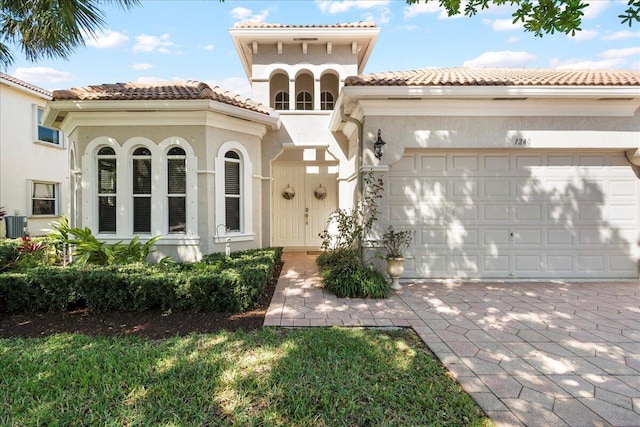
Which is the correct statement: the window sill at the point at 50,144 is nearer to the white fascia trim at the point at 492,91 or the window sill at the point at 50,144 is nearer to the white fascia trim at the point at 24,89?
the white fascia trim at the point at 24,89

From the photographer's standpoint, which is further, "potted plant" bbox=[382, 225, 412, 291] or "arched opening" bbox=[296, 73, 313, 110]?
"arched opening" bbox=[296, 73, 313, 110]

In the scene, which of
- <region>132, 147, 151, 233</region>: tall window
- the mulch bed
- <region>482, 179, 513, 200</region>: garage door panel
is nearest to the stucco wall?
<region>132, 147, 151, 233</region>: tall window

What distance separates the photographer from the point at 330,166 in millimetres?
11539

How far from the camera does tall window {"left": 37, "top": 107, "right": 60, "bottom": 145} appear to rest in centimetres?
1365

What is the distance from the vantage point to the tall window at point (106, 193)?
7430 mm

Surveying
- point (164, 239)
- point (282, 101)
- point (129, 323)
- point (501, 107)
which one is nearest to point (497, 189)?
point (501, 107)

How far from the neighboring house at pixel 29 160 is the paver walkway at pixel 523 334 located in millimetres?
12974

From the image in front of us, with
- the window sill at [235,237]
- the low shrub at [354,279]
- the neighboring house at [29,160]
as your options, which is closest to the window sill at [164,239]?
the window sill at [235,237]

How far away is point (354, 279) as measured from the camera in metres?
6.03

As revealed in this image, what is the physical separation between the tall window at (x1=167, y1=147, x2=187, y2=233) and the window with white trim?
997 centimetres

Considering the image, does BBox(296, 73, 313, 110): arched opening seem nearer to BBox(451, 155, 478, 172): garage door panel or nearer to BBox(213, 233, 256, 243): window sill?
BBox(213, 233, 256, 243): window sill

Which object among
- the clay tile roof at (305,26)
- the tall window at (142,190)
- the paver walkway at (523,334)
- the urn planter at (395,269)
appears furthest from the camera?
the clay tile roof at (305,26)

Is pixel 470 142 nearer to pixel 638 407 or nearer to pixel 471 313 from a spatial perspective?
pixel 471 313

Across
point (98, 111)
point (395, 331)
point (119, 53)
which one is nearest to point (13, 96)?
point (119, 53)
